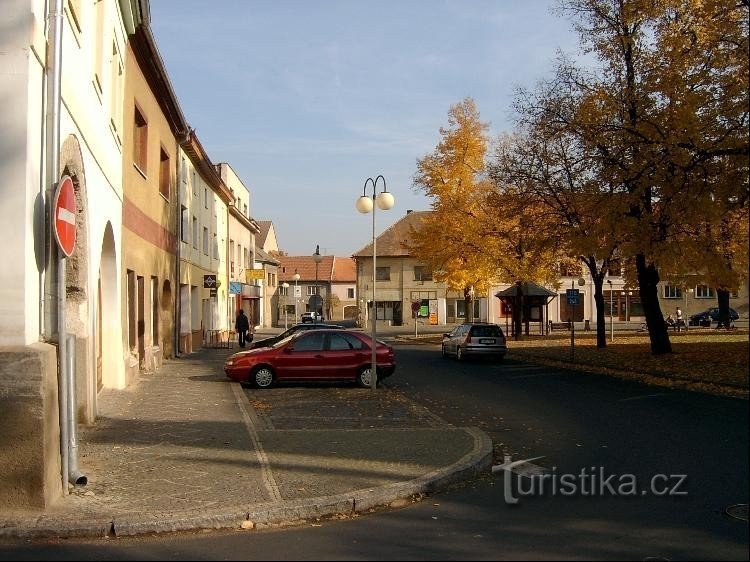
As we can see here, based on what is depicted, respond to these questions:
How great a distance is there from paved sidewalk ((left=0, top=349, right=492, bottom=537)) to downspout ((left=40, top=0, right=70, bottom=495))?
2.98 ft

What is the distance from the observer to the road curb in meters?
6.32

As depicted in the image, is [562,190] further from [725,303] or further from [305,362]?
[725,303]

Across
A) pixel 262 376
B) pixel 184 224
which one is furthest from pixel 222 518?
pixel 184 224

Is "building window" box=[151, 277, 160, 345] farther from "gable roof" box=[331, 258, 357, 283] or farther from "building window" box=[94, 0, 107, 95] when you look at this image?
"gable roof" box=[331, 258, 357, 283]

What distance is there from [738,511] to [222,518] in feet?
14.4

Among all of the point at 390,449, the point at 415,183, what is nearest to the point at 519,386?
the point at 390,449

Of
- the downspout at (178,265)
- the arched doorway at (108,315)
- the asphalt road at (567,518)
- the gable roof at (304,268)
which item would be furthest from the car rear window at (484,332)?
the gable roof at (304,268)

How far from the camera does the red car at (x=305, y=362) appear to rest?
18047mm

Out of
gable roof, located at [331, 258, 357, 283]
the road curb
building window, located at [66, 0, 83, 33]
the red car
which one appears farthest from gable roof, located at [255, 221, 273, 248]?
the road curb

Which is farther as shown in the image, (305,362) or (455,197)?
(455,197)

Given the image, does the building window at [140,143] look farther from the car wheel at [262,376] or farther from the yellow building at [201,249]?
the yellow building at [201,249]

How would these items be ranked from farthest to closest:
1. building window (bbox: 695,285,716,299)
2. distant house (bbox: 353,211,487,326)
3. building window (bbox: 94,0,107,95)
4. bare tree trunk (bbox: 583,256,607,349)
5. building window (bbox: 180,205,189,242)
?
distant house (bbox: 353,211,487,326)
bare tree trunk (bbox: 583,256,607,349)
building window (bbox: 180,205,189,242)
building window (bbox: 695,285,716,299)
building window (bbox: 94,0,107,95)

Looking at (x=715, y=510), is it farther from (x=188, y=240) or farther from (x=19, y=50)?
(x=188, y=240)

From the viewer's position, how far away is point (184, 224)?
95.4 feet
